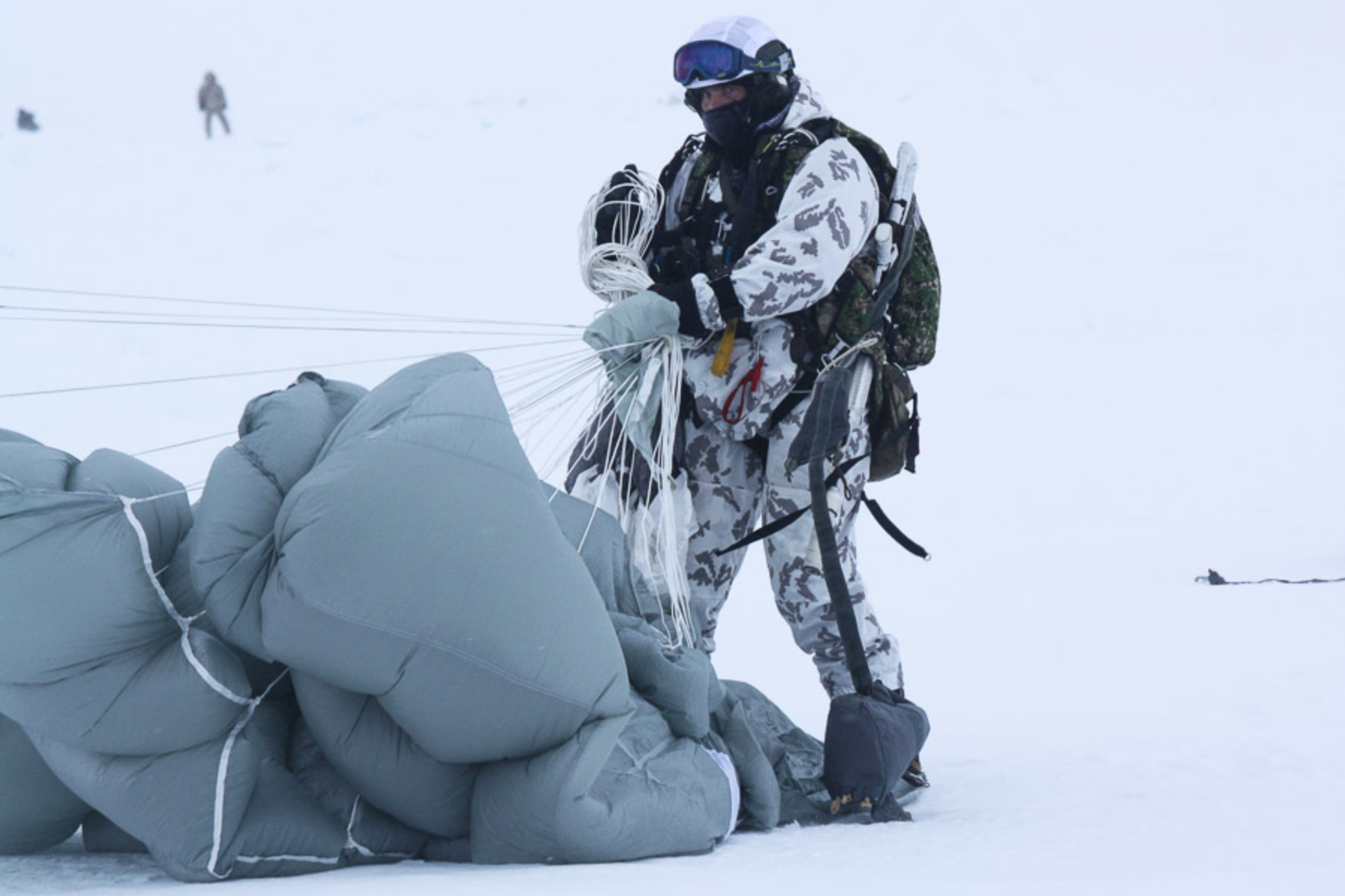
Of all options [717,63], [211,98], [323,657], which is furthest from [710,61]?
[211,98]

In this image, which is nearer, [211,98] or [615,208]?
[615,208]

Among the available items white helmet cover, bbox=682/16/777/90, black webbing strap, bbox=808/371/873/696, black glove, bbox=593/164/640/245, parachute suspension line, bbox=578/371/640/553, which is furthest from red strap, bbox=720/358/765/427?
white helmet cover, bbox=682/16/777/90

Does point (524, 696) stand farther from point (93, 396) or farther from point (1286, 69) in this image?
point (1286, 69)

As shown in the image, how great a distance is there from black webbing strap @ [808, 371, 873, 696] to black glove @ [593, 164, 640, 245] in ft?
1.69

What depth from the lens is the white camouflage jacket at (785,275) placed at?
8.70ft

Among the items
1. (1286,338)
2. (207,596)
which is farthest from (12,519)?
(1286,338)

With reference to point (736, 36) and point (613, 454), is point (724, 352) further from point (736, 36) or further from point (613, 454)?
point (736, 36)

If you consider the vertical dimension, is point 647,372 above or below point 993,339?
above

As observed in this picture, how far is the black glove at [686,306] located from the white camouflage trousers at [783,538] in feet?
0.96

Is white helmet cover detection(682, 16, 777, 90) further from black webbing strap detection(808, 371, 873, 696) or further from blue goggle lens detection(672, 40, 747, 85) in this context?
black webbing strap detection(808, 371, 873, 696)

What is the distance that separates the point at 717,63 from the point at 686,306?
50cm

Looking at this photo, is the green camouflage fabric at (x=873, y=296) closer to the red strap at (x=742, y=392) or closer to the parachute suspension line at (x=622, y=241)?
the red strap at (x=742, y=392)

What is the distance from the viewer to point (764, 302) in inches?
104

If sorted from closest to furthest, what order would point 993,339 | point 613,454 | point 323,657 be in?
point 323,657 < point 613,454 < point 993,339
